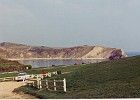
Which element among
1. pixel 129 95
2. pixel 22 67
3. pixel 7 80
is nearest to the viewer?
pixel 129 95

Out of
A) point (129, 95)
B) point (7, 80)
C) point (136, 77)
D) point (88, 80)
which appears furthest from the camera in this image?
point (7, 80)

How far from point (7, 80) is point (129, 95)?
32.3 metres

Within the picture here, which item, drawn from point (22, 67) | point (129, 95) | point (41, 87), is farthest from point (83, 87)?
point (22, 67)

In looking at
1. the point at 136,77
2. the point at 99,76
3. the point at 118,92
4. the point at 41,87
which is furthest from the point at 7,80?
the point at 118,92

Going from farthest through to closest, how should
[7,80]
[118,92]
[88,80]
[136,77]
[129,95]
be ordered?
[7,80]
[88,80]
[136,77]
[118,92]
[129,95]

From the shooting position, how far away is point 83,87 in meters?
30.7

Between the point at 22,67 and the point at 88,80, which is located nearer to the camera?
the point at 88,80

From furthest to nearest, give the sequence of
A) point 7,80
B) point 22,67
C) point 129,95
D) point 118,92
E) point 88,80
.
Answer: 1. point 22,67
2. point 7,80
3. point 88,80
4. point 118,92
5. point 129,95

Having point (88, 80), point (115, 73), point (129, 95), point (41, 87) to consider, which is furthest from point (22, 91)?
point (129, 95)

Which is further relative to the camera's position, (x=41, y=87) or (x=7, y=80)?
(x=7, y=80)

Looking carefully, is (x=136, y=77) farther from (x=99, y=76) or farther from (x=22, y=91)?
(x=22, y=91)

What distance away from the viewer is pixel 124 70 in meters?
34.7

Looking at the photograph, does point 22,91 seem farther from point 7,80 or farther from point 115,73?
point 7,80

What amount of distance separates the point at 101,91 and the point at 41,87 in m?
10.2
